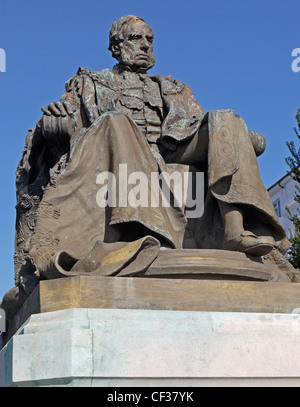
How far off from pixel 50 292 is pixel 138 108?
221cm

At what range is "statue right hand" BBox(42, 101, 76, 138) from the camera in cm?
554

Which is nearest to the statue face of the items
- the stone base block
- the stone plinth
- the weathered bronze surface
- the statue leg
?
the weathered bronze surface

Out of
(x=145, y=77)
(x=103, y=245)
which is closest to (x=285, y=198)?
(x=145, y=77)

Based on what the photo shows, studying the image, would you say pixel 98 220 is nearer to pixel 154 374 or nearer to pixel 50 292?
pixel 50 292

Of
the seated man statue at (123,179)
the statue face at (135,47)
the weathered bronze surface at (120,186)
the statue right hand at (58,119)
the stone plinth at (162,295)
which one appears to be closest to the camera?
the stone plinth at (162,295)

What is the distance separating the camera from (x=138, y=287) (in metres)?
4.33

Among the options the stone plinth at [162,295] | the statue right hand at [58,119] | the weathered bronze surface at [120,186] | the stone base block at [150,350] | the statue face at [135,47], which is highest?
the statue face at [135,47]

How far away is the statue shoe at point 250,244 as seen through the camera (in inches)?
183

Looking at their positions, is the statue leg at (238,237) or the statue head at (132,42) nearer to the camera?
the statue leg at (238,237)

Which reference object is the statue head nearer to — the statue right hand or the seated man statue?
the seated man statue

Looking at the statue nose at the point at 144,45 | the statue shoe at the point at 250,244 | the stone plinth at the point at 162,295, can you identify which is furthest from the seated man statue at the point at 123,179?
the statue nose at the point at 144,45

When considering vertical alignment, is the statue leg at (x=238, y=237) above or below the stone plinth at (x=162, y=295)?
above

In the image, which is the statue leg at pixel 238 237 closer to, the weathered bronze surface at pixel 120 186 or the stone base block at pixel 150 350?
the weathered bronze surface at pixel 120 186

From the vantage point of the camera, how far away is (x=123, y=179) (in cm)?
495
